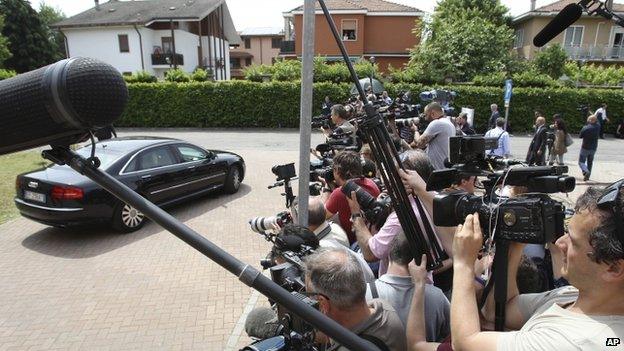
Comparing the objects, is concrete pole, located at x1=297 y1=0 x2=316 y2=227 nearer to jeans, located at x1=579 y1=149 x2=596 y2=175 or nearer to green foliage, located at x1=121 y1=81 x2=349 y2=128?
jeans, located at x1=579 y1=149 x2=596 y2=175

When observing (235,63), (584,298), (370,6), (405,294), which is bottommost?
(405,294)

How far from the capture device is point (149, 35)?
1463 inches

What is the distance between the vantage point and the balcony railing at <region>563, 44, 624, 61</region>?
3694cm

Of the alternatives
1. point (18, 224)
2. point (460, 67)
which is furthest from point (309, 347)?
point (460, 67)

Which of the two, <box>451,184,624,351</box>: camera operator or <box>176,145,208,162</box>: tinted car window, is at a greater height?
<box>451,184,624,351</box>: camera operator

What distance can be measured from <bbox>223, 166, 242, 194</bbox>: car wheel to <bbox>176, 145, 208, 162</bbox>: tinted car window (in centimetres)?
86

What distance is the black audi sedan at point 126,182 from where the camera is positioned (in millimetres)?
6855

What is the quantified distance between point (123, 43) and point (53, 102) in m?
40.6

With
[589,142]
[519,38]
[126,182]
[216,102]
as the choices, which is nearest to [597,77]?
[519,38]

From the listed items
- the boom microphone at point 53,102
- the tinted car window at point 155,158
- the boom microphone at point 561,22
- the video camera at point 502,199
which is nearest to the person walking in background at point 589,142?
the boom microphone at point 561,22

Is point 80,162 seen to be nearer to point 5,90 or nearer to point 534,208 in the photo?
point 5,90

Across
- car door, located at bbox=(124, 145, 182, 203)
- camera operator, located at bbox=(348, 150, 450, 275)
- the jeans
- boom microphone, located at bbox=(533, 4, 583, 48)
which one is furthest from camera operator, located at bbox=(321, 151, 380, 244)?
the jeans

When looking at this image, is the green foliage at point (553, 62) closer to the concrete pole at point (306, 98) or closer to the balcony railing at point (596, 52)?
the balcony railing at point (596, 52)

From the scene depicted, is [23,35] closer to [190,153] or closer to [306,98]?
[190,153]
